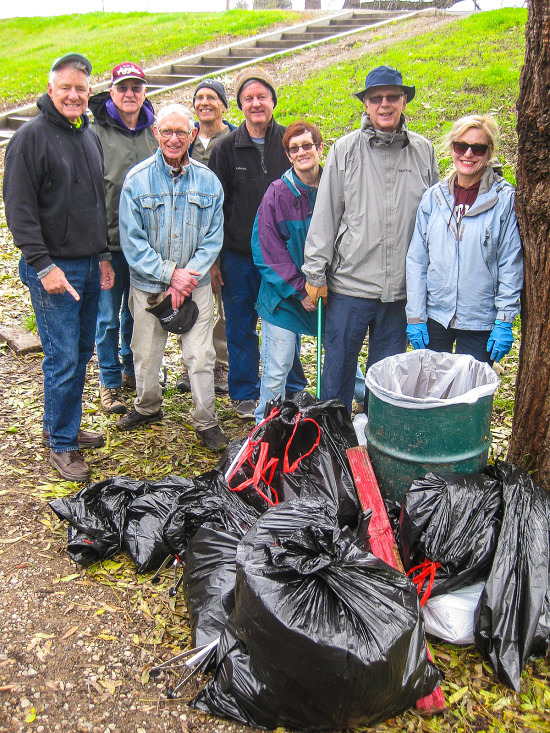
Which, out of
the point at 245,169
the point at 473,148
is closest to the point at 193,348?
the point at 245,169

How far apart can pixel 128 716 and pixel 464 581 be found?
56.2 inches

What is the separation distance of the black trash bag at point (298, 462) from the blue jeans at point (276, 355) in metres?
0.77

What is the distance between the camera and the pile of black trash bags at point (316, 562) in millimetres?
2270

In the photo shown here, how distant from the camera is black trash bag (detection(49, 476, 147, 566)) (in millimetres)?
3291

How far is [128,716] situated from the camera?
248cm

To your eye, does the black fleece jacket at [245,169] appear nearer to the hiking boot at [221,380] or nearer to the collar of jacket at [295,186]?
the collar of jacket at [295,186]

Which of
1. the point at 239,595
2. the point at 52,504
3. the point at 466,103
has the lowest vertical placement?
the point at 52,504

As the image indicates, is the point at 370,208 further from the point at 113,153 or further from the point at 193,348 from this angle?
the point at 113,153

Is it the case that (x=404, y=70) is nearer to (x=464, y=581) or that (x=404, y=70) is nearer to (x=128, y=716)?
(x=464, y=581)

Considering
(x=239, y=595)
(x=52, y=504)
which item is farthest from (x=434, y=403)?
(x=52, y=504)

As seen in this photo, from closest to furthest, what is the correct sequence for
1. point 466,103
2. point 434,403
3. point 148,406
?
point 434,403 → point 148,406 → point 466,103

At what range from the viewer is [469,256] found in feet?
11.1

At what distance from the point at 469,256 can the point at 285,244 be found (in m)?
1.15

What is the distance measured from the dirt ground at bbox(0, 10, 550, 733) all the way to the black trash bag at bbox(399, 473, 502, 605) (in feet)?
1.07
